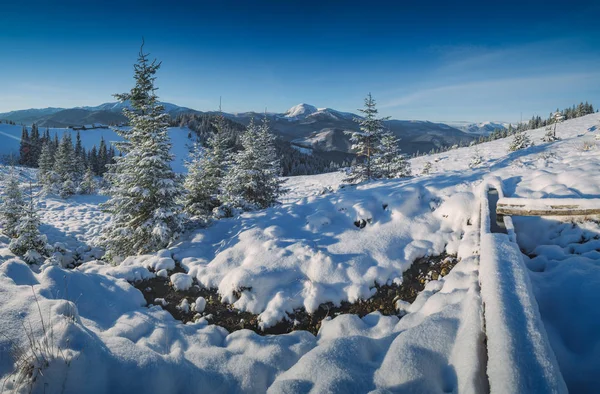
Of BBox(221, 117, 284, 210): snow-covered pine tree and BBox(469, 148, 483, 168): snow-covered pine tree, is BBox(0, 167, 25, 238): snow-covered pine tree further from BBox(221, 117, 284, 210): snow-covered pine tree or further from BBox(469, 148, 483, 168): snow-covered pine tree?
BBox(469, 148, 483, 168): snow-covered pine tree

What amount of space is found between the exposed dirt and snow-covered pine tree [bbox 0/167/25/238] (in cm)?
1124

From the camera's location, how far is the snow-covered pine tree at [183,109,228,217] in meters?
12.0

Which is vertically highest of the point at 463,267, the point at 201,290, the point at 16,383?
the point at 463,267

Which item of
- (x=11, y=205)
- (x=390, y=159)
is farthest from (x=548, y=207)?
(x=11, y=205)

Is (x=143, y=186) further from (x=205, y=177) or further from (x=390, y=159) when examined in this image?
(x=390, y=159)

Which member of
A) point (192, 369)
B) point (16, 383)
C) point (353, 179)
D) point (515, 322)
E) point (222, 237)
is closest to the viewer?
point (16, 383)

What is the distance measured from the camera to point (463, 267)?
495cm

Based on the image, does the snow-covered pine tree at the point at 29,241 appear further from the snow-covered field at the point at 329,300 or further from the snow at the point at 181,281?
the snow at the point at 181,281

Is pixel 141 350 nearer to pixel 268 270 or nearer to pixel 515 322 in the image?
pixel 268 270

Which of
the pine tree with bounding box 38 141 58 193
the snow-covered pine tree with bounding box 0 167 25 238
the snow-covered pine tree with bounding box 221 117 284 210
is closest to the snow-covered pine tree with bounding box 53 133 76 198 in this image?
the pine tree with bounding box 38 141 58 193

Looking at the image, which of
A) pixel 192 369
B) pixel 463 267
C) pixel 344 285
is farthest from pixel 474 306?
pixel 192 369

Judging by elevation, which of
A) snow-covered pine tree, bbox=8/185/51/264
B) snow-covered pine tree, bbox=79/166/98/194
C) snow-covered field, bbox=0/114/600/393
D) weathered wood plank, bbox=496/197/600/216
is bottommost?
snow-covered pine tree, bbox=79/166/98/194

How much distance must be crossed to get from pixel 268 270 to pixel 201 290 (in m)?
1.72

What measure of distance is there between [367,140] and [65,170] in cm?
4337
